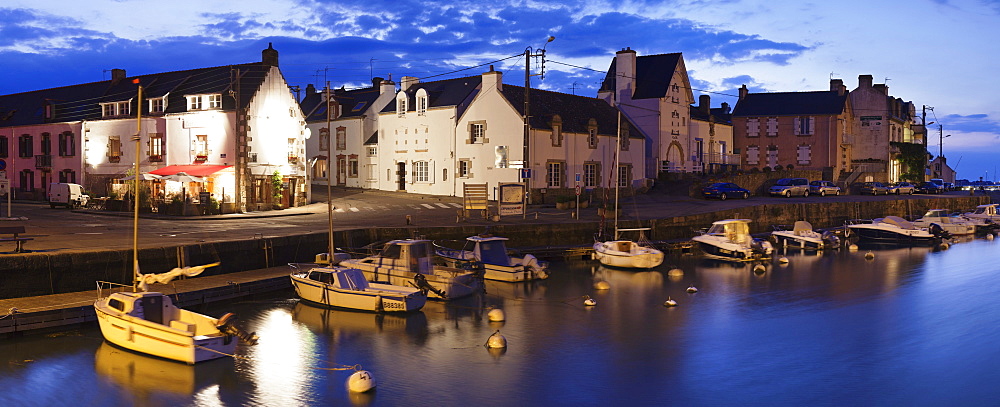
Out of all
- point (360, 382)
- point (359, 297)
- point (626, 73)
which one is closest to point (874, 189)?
point (626, 73)

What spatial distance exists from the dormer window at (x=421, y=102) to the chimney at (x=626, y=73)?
17.4 metres

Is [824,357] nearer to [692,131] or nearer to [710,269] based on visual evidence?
[710,269]

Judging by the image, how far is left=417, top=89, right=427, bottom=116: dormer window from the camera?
6094 centimetres

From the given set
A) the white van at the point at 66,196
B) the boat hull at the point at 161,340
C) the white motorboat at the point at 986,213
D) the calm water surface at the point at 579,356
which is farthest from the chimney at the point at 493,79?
the white motorboat at the point at 986,213

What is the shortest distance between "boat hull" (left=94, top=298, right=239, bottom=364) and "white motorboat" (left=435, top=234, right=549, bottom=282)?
45.5ft

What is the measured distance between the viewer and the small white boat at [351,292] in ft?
84.1

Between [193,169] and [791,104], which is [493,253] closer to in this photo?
[193,169]

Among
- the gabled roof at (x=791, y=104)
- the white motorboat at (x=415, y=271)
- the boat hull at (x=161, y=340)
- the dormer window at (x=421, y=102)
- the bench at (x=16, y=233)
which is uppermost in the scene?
the gabled roof at (x=791, y=104)

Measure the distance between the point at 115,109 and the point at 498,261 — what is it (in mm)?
34593

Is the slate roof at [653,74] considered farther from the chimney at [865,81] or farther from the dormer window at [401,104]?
the chimney at [865,81]

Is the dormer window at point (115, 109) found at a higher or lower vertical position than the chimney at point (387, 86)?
lower

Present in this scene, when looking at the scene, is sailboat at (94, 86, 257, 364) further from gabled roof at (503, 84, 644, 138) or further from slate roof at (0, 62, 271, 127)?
gabled roof at (503, 84, 644, 138)

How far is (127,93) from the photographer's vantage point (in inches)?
2167

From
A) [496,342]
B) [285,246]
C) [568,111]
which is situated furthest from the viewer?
[568,111]
